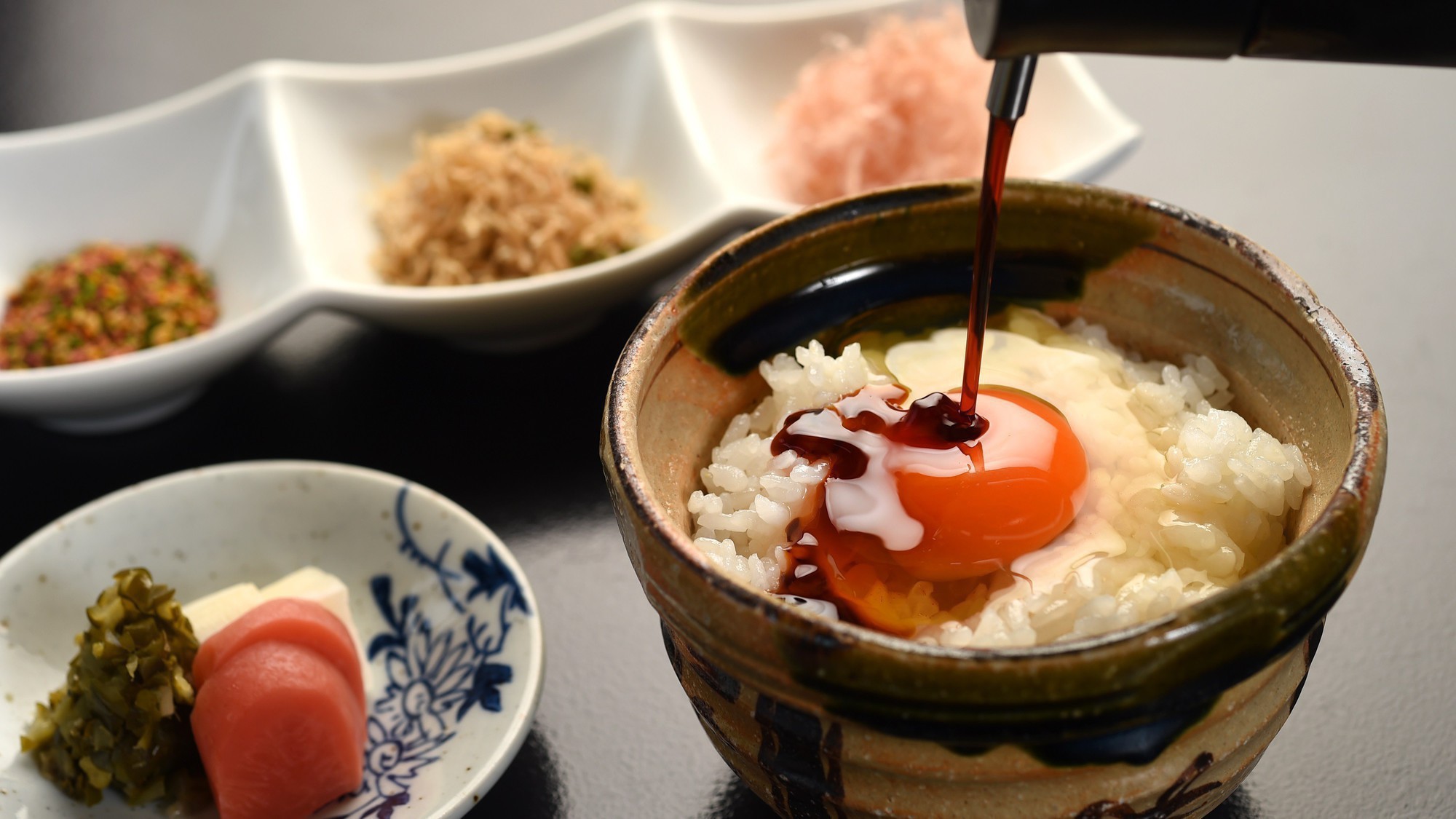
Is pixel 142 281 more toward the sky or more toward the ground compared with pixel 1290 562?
more toward the ground

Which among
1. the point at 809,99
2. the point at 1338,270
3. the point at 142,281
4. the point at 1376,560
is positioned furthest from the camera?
the point at 809,99

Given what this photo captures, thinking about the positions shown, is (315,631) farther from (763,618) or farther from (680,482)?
(763,618)

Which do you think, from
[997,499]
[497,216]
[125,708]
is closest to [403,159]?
[497,216]

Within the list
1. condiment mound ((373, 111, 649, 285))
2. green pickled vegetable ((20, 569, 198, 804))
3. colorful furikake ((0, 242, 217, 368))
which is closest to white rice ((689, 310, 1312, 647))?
green pickled vegetable ((20, 569, 198, 804))

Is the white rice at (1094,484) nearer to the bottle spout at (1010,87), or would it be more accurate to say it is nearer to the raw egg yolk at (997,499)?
the raw egg yolk at (997,499)

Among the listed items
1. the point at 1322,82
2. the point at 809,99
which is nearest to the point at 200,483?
the point at 809,99

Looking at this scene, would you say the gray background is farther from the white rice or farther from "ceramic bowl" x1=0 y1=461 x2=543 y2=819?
the white rice

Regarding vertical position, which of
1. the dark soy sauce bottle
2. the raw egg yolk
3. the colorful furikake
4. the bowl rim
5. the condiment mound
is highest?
the dark soy sauce bottle
